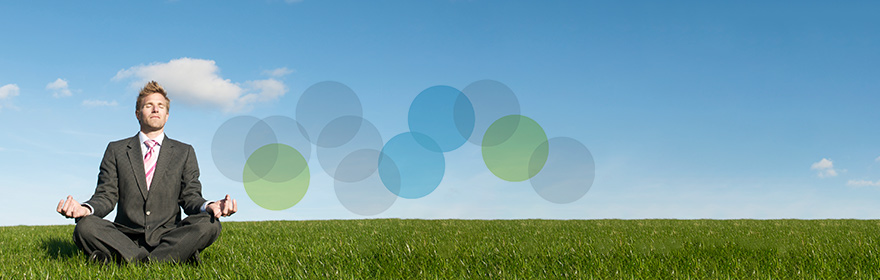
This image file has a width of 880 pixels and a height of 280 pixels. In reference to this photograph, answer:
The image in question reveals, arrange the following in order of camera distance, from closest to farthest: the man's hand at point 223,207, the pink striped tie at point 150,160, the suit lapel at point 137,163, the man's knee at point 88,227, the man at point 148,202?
the man's hand at point 223,207 → the man's knee at point 88,227 → the man at point 148,202 → the suit lapel at point 137,163 → the pink striped tie at point 150,160

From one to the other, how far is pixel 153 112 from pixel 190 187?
37.4 inches

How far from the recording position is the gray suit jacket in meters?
6.43

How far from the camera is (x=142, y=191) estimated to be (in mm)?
6410

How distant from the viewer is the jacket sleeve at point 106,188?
6262 millimetres

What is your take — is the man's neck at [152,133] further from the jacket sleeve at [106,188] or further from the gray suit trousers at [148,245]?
the gray suit trousers at [148,245]

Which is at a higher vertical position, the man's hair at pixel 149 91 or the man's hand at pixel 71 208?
the man's hair at pixel 149 91

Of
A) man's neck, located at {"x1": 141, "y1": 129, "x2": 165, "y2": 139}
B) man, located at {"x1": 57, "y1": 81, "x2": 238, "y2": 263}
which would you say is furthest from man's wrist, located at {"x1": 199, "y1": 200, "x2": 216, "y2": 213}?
man's neck, located at {"x1": 141, "y1": 129, "x2": 165, "y2": 139}

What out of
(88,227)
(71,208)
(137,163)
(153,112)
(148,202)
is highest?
(153,112)

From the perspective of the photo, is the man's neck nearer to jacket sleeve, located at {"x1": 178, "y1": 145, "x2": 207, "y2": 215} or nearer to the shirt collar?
the shirt collar

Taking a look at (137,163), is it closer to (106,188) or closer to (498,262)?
(106,188)

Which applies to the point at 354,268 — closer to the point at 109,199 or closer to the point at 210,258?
the point at 210,258

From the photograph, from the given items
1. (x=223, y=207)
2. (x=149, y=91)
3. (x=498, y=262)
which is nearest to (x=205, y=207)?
(x=223, y=207)

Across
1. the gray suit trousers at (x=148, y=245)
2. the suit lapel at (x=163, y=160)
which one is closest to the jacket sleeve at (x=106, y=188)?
the gray suit trousers at (x=148, y=245)

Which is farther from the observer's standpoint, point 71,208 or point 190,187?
point 190,187
